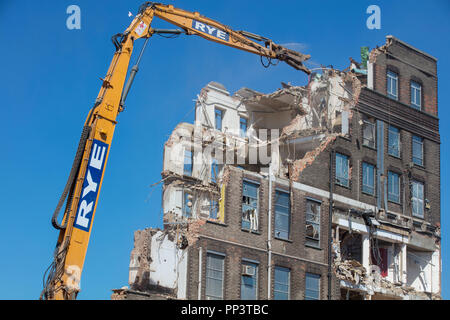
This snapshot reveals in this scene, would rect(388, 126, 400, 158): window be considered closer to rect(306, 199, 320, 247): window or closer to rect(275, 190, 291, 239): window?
rect(306, 199, 320, 247): window

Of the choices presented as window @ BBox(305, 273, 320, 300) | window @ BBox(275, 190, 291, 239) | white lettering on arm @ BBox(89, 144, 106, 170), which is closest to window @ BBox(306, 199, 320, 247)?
window @ BBox(275, 190, 291, 239)

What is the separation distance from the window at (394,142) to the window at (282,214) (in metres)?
9.38

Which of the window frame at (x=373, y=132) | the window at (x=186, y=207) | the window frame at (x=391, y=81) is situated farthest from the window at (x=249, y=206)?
the window frame at (x=391, y=81)

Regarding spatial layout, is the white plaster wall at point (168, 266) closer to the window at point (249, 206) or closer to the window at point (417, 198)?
the window at point (249, 206)

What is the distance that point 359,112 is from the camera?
50.5m

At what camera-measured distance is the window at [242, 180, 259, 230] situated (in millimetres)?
43469

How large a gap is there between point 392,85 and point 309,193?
35.8ft

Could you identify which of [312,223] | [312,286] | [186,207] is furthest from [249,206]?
[186,207]

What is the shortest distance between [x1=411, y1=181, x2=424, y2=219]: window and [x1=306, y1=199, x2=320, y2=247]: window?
8102mm

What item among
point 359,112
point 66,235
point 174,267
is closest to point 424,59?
point 359,112

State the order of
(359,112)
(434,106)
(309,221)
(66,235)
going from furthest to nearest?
(434,106) → (359,112) → (309,221) → (66,235)

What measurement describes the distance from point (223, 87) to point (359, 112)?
10.8 metres

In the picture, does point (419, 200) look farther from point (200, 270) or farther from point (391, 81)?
point (200, 270)

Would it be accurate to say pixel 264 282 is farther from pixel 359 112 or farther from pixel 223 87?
pixel 223 87
